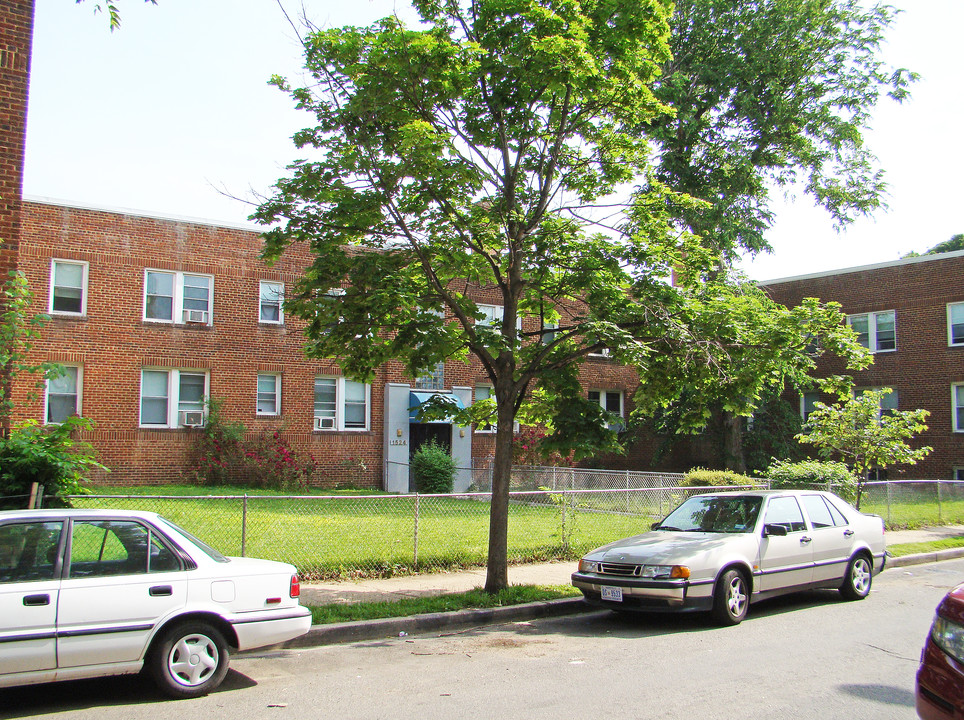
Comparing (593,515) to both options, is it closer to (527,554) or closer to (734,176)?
(527,554)

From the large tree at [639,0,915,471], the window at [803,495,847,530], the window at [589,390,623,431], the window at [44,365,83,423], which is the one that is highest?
the large tree at [639,0,915,471]

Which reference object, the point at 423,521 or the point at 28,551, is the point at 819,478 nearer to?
the point at 423,521

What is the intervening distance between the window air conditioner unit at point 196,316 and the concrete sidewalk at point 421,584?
13653mm

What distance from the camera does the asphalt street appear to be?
18.4ft

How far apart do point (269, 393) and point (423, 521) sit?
10280 millimetres

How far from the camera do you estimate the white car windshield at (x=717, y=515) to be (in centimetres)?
948

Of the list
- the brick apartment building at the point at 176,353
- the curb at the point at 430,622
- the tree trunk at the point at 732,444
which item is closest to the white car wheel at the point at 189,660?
the curb at the point at 430,622

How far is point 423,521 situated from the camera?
14.8 metres

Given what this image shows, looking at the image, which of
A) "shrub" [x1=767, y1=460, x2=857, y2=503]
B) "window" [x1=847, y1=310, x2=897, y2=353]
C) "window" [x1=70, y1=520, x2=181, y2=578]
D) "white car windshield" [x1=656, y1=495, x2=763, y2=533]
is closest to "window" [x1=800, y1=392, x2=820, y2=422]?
"window" [x1=847, y1=310, x2=897, y2=353]

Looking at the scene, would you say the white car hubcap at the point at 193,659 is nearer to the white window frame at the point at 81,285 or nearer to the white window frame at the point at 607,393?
the white window frame at the point at 81,285

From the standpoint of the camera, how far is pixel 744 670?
666 centimetres

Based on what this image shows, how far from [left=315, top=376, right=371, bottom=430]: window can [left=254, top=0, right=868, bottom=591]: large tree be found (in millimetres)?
14322

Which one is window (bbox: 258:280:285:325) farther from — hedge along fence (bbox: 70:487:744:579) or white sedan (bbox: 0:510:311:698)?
white sedan (bbox: 0:510:311:698)

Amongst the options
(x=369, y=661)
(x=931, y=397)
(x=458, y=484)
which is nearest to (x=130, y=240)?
(x=458, y=484)
